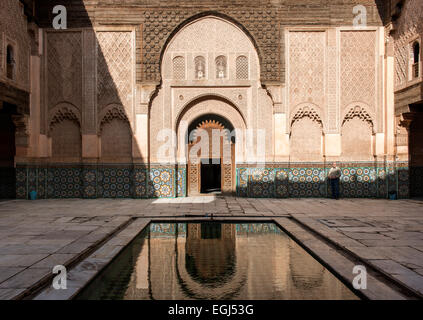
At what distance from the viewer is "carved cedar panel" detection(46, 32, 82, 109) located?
27.1 feet

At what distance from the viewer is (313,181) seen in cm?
815

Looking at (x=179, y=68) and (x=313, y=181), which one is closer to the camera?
(x=313, y=181)

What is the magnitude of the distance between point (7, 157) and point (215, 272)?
7.98 m

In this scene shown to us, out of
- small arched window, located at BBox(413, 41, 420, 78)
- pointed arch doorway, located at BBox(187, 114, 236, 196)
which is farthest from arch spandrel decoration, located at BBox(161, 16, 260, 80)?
small arched window, located at BBox(413, 41, 420, 78)

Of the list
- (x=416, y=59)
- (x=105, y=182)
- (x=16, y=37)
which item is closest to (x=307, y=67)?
(x=416, y=59)

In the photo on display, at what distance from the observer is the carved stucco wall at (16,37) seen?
6.82 m

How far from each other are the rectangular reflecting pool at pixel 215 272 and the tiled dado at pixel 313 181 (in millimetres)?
4060

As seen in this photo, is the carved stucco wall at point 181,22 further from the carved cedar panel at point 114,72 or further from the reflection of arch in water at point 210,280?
the reflection of arch in water at point 210,280

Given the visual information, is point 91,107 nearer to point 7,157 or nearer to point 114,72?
point 114,72

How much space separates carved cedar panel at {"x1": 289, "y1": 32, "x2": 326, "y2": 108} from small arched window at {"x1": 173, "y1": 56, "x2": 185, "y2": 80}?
275 centimetres

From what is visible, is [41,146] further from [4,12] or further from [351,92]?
[351,92]

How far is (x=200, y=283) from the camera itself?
2.47 meters

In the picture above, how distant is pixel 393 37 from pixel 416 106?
→ 74.2 inches

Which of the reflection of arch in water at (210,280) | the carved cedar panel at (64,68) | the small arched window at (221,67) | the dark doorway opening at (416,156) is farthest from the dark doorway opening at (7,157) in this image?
the dark doorway opening at (416,156)
